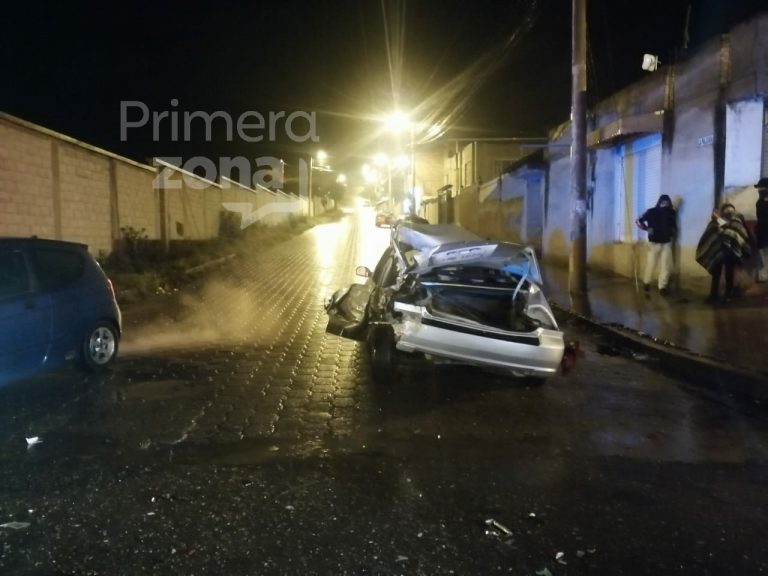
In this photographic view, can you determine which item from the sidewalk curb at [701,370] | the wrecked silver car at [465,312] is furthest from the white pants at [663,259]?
the wrecked silver car at [465,312]

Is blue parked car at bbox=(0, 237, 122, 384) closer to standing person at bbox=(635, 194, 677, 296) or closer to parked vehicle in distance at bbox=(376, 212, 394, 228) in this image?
parked vehicle in distance at bbox=(376, 212, 394, 228)

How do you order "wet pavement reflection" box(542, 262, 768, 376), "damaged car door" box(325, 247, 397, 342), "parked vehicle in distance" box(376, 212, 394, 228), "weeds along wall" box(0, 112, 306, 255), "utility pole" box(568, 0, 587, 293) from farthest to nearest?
1. "parked vehicle in distance" box(376, 212, 394, 228)
2. "utility pole" box(568, 0, 587, 293)
3. "weeds along wall" box(0, 112, 306, 255)
4. "wet pavement reflection" box(542, 262, 768, 376)
5. "damaged car door" box(325, 247, 397, 342)

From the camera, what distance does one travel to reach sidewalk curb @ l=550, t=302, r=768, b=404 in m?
6.88

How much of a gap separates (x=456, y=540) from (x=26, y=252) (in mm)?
4996

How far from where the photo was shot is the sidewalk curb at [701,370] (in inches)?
271

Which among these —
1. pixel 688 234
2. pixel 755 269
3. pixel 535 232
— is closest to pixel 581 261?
pixel 688 234

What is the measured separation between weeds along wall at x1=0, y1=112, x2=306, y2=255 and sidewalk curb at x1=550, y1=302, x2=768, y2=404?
9.43m

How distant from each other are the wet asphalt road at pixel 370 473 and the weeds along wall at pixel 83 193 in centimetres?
558

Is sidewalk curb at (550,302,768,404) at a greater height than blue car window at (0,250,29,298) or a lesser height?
lesser

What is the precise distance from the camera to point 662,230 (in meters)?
12.0

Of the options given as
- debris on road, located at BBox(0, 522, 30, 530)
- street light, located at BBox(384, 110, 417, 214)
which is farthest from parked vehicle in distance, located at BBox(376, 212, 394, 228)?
street light, located at BBox(384, 110, 417, 214)

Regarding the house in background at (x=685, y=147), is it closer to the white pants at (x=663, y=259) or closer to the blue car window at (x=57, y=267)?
the white pants at (x=663, y=259)

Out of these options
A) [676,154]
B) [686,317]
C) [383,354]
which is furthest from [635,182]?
[383,354]

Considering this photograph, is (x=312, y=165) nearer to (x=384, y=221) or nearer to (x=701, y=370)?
(x=384, y=221)
